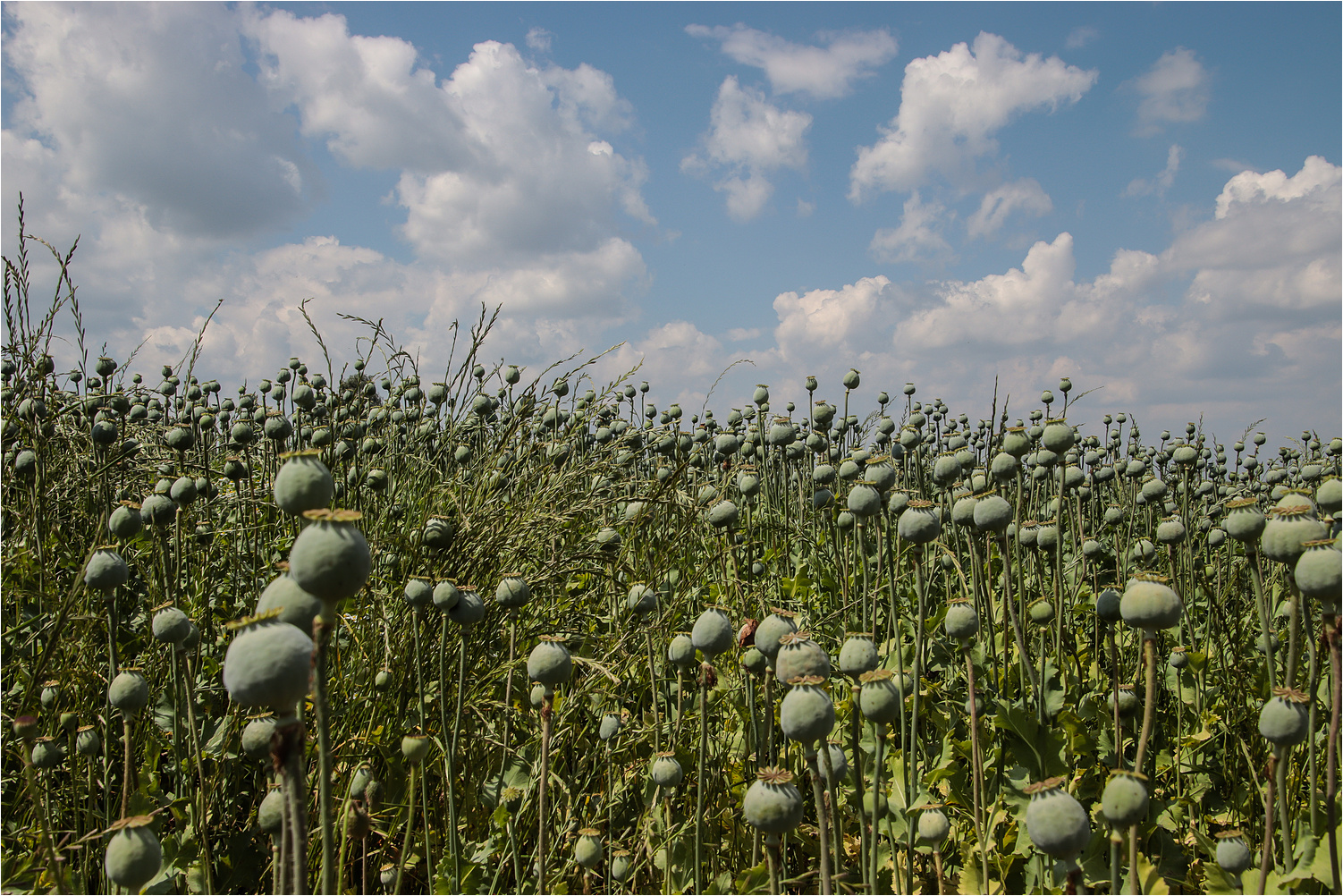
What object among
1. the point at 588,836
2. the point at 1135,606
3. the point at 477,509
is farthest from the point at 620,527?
the point at 1135,606

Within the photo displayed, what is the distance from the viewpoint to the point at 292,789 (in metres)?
0.85

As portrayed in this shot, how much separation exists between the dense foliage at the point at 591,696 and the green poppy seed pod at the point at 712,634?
2cm

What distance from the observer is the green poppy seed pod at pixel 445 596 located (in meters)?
1.87

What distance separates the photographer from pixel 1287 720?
165cm

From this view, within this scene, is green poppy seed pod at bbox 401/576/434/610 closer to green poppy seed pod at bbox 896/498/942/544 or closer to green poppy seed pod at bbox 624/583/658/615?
green poppy seed pod at bbox 624/583/658/615

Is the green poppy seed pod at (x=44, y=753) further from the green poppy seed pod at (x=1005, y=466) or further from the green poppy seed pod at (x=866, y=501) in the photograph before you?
the green poppy seed pod at (x=1005, y=466)

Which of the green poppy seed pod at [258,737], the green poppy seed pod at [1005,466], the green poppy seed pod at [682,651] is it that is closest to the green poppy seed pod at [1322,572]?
the green poppy seed pod at [1005,466]

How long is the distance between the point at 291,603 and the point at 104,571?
129cm

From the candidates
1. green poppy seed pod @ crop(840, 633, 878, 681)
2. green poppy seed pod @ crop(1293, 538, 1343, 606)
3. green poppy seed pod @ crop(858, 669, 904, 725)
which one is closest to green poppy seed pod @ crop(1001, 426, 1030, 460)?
green poppy seed pod @ crop(1293, 538, 1343, 606)

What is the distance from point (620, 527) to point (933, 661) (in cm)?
166

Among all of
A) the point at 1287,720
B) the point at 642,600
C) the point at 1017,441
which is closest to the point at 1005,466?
the point at 1017,441

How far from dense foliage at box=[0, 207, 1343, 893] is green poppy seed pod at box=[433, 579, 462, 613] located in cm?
1

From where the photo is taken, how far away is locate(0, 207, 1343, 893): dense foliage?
1605 millimetres

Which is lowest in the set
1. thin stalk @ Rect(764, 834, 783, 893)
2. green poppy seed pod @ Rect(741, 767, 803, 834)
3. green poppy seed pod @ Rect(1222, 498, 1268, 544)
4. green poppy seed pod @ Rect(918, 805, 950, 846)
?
green poppy seed pod @ Rect(918, 805, 950, 846)
